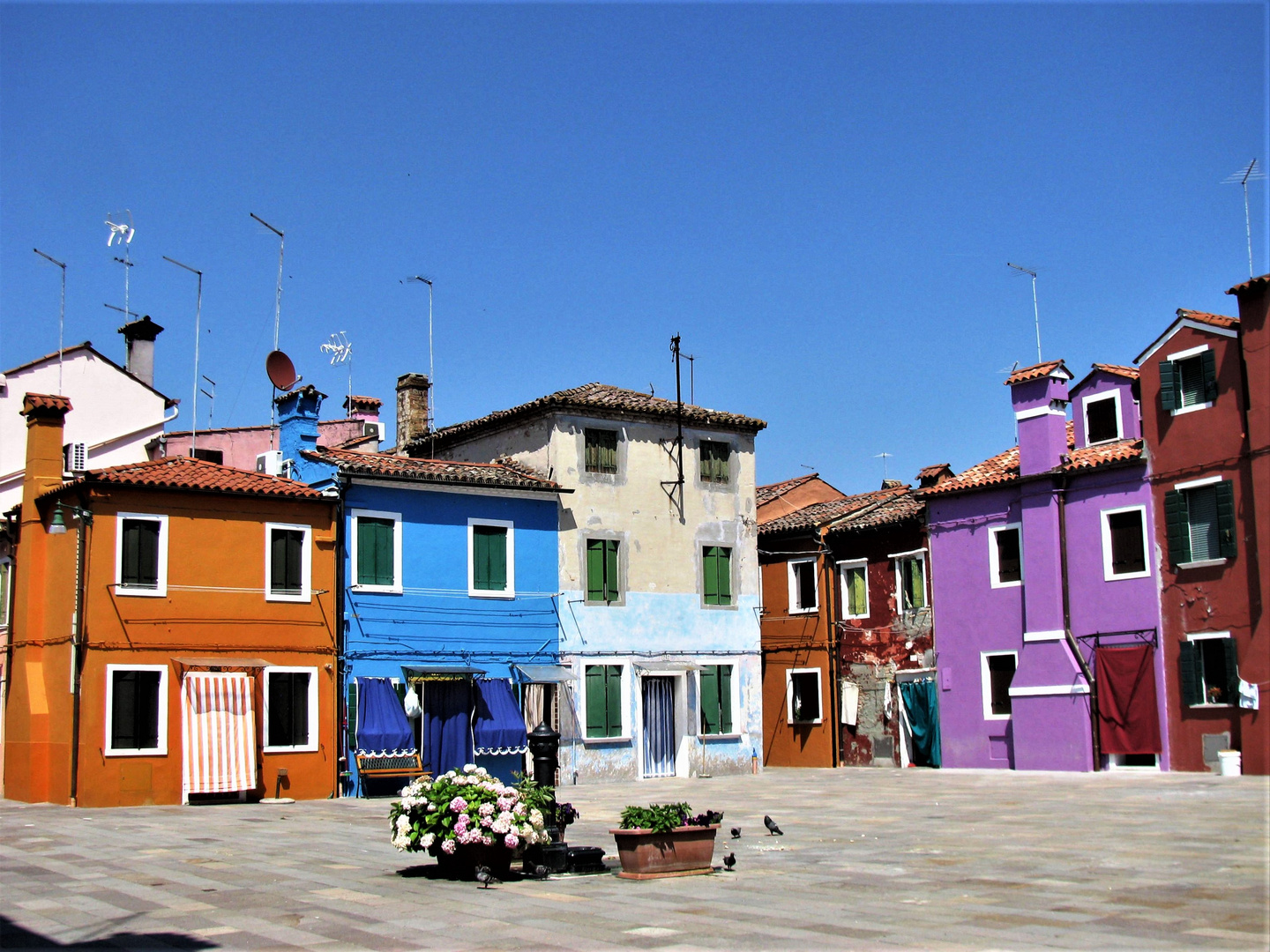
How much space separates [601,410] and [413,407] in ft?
25.6

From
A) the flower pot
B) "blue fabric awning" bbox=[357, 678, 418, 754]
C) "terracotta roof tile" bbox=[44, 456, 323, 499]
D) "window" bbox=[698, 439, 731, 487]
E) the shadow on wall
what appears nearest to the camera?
the shadow on wall

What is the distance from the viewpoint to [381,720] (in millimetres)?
28156

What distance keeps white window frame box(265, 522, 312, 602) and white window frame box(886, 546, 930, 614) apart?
1631 centimetres

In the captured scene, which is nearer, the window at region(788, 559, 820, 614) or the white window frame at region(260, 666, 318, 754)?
the white window frame at region(260, 666, 318, 754)

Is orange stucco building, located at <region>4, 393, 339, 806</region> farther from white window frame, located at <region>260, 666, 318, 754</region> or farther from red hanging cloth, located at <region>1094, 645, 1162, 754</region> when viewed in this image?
red hanging cloth, located at <region>1094, 645, 1162, 754</region>

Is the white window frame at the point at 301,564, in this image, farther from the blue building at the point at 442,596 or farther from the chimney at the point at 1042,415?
the chimney at the point at 1042,415

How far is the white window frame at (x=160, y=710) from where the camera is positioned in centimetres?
2519

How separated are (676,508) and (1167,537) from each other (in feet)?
38.6

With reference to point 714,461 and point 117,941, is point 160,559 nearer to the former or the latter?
point 714,461

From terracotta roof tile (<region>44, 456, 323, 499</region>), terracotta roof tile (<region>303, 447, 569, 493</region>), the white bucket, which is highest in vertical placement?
terracotta roof tile (<region>303, 447, 569, 493</region>)

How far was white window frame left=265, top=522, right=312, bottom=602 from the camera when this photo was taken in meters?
27.6

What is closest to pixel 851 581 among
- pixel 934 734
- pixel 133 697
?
pixel 934 734

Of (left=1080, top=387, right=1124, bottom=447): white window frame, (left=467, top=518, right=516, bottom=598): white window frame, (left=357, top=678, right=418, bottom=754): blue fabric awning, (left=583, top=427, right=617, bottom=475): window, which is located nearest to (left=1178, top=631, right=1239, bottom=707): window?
(left=1080, top=387, right=1124, bottom=447): white window frame

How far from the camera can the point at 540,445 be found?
33250 mm
